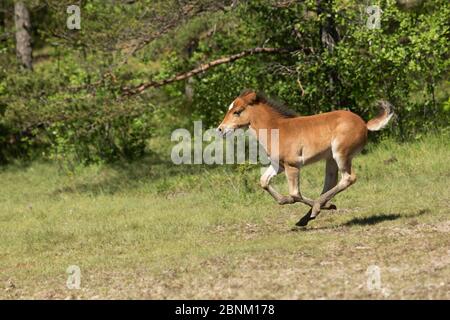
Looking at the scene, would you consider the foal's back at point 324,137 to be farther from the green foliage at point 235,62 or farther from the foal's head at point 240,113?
the green foliage at point 235,62

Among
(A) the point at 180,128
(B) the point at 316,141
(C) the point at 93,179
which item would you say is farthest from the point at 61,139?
(B) the point at 316,141

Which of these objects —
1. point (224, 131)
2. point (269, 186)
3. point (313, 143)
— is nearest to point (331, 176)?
point (313, 143)

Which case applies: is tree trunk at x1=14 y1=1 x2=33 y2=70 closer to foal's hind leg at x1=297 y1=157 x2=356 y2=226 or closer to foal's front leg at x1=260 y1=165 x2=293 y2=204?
foal's front leg at x1=260 y1=165 x2=293 y2=204

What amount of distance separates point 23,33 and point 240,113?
14027 mm

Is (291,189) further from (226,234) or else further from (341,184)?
(226,234)

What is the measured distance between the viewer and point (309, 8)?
20.2 metres

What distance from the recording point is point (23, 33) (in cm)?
2562

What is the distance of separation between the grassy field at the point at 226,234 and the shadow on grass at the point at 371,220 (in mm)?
31

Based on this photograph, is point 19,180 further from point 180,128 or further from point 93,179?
point 180,128

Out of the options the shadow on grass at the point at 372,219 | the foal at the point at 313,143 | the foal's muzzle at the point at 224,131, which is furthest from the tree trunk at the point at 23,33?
the shadow on grass at the point at 372,219

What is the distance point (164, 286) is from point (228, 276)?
74cm

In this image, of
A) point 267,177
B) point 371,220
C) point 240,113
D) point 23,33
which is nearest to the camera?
point 267,177

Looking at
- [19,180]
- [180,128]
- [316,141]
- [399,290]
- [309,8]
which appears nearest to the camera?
[399,290]

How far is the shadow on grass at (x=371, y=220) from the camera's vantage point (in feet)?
42.4
